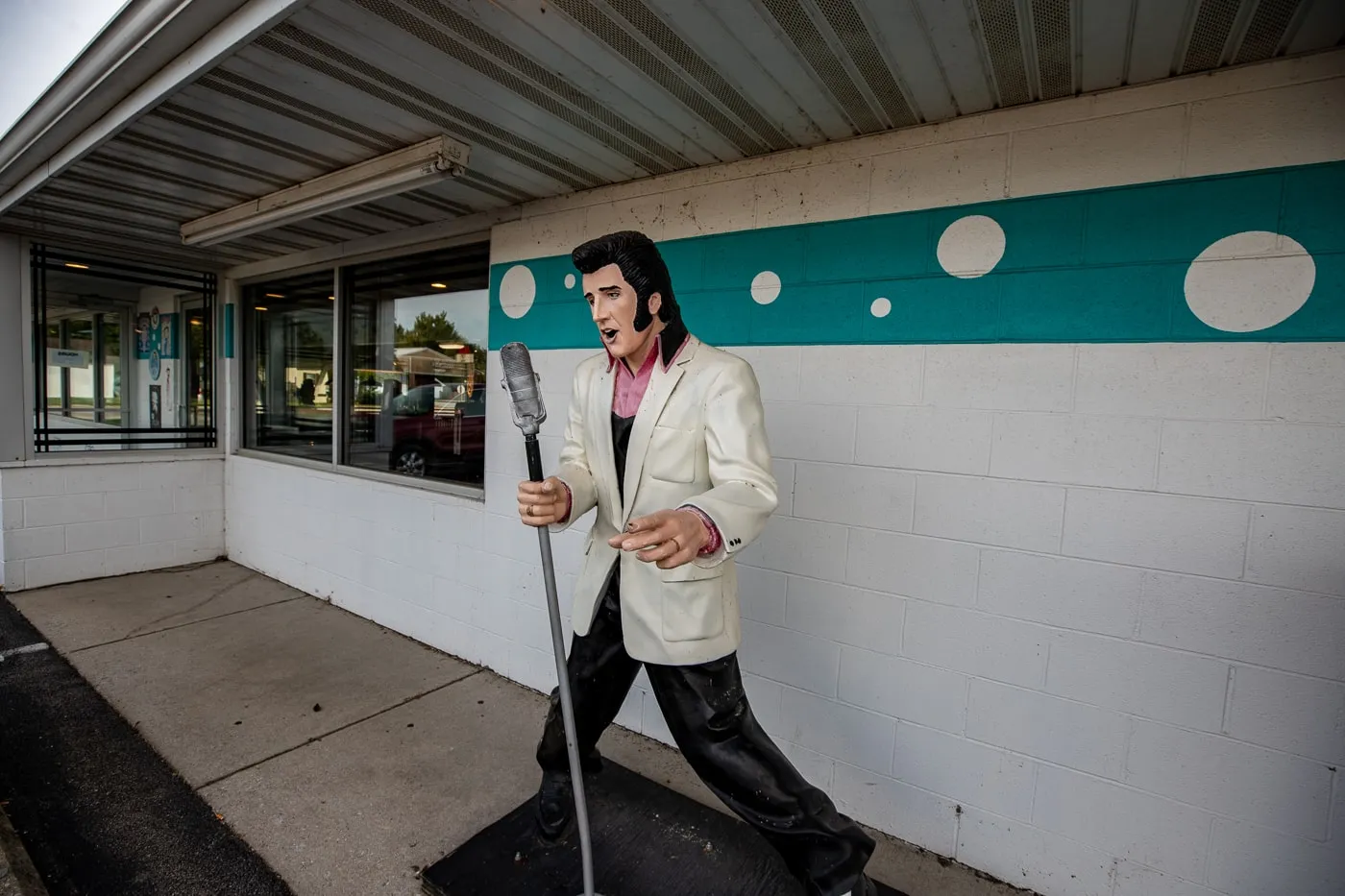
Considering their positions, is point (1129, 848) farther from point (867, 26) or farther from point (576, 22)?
point (576, 22)

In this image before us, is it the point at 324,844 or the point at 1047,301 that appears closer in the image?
the point at 1047,301

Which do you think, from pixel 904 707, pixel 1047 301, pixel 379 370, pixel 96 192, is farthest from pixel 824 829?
pixel 96 192

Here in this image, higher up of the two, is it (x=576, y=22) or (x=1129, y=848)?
(x=576, y=22)

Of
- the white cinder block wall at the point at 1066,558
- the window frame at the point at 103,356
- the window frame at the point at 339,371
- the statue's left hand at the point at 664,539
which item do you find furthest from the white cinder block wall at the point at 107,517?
the statue's left hand at the point at 664,539

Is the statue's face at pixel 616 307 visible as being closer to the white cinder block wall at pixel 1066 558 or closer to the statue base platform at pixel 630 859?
the white cinder block wall at pixel 1066 558

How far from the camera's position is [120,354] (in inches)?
208

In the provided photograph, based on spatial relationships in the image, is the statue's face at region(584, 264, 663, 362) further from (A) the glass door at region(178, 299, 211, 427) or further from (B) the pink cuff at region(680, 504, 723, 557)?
(A) the glass door at region(178, 299, 211, 427)

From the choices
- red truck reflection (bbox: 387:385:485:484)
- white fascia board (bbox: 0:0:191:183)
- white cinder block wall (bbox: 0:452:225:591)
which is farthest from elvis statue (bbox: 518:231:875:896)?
white cinder block wall (bbox: 0:452:225:591)

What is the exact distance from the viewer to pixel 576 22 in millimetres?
1689

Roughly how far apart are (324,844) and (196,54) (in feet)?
8.15

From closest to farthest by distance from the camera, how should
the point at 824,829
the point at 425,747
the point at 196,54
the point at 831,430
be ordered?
the point at 824,829
the point at 196,54
the point at 831,430
the point at 425,747

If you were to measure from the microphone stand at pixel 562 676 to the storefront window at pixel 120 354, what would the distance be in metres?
4.91

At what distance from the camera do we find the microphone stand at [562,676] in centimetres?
157

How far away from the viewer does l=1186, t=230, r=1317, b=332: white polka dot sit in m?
1.67
